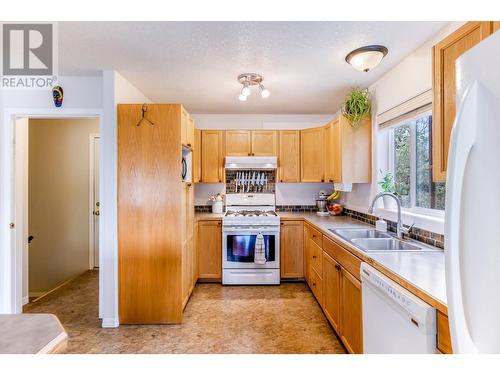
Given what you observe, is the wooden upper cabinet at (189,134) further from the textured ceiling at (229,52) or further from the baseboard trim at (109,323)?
the baseboard trim at (109,323)

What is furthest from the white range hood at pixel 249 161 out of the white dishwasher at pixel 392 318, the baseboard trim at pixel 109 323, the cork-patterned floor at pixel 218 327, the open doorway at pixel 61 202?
the white dishwasher at pixel 392 318

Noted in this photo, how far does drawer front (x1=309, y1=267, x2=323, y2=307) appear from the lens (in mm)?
2752

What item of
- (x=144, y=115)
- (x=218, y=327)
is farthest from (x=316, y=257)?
(x=144, y=115)

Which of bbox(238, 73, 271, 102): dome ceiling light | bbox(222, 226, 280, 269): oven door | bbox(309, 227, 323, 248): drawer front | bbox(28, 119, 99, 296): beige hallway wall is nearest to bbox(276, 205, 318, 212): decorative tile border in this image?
bbox(222, 226, 280, 269): oven door

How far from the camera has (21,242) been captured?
275cm

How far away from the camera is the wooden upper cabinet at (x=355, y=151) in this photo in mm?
3047

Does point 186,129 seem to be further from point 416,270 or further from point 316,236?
point 416,270

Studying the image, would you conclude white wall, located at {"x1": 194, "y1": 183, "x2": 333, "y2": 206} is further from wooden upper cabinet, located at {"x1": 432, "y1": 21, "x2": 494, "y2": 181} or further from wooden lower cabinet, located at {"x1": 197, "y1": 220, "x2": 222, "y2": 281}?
wooden upper cabinet, located at {"x1": 432, "y1": 21, "x2": 494, "y2": 181}

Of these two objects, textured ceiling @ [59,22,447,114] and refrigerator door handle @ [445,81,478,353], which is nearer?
refrigerator door handle @ [445,81,478,353]

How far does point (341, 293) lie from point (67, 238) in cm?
393

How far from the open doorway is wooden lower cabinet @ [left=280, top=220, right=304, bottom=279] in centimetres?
264

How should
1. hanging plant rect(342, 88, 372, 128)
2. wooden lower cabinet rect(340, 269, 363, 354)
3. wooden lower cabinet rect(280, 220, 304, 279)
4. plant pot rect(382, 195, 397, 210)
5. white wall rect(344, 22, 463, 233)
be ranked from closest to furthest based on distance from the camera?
wooden lower cabinet rect(340, 269, 363, 354) < white wall rect(344, 22, 463, 233) < plant pot rect(382, 195, 397, 210) < hanging plant rect(342, 88, 372, 128) < wooden lower cabinet rect(280, 220, 304, 279)

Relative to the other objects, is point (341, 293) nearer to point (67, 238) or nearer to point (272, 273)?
point (272, 273)
